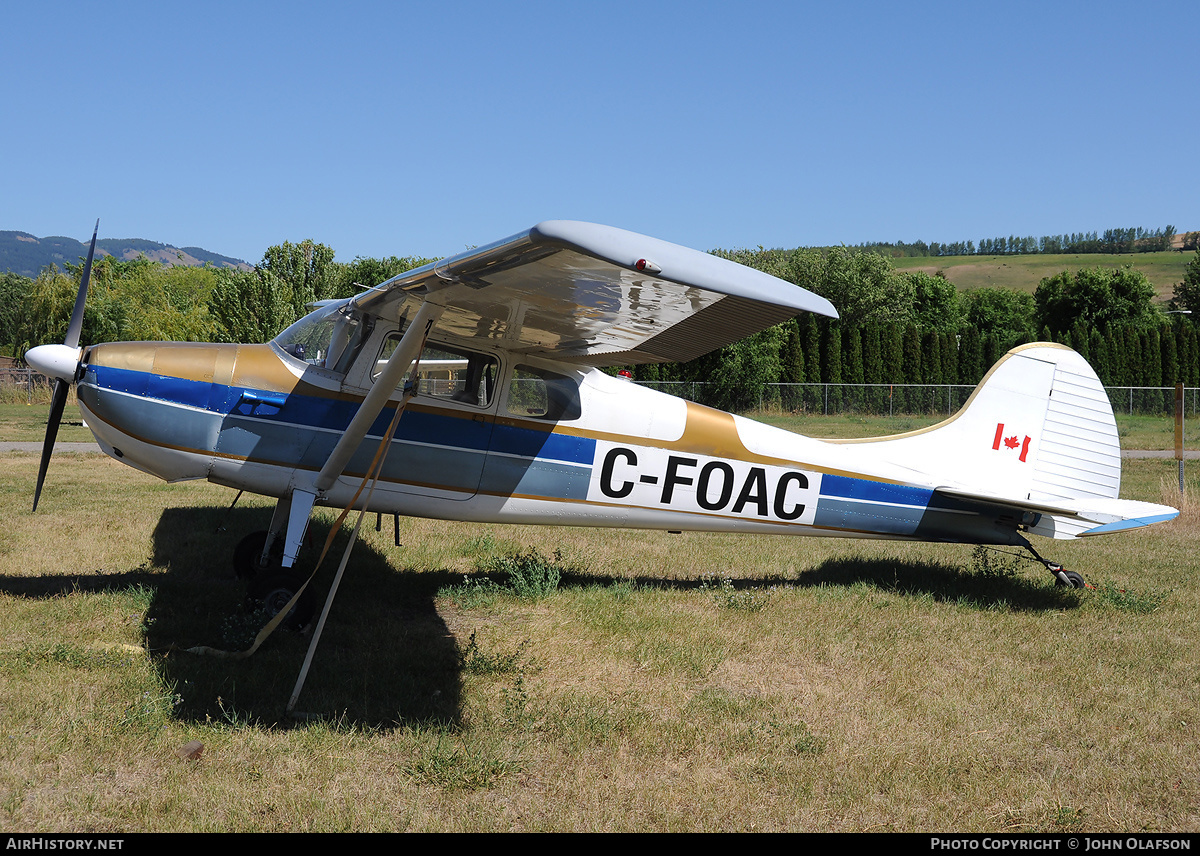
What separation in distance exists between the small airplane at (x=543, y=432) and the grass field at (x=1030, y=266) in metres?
124

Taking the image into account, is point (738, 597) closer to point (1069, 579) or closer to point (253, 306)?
point (1069, 579)

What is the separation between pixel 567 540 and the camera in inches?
391

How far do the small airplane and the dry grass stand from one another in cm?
75

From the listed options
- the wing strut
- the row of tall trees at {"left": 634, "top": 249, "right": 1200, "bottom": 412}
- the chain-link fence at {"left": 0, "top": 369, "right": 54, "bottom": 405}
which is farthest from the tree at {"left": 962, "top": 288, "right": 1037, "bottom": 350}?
the wing strut

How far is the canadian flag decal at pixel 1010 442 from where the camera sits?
776 centimetres

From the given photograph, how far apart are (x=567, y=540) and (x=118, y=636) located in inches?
203

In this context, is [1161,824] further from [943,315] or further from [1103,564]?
[943,315]

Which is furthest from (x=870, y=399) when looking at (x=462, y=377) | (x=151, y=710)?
(x=151, y=710)

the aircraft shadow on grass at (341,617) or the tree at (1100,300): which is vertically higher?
the tree at (1100,300)

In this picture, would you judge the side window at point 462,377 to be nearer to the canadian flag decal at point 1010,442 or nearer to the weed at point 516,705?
the weed at point 516,705

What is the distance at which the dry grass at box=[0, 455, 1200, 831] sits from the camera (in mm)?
3844

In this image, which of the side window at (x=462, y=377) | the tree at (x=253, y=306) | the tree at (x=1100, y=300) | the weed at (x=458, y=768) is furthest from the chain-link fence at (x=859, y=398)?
the weed at (x=458, y=768)

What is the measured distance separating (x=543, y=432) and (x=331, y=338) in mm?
1858

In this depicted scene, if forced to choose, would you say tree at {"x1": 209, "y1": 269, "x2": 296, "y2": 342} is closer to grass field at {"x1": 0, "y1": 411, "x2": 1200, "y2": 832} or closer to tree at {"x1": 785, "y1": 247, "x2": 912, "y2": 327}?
grass field at {"x1": 0, "y1": 411, "x2": 1200, "y2": 832}
